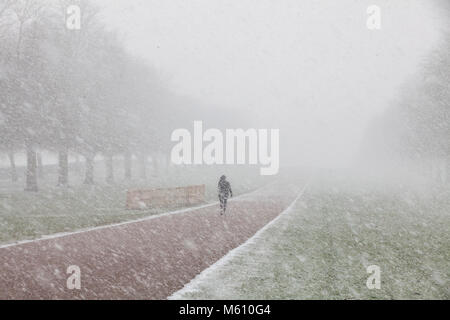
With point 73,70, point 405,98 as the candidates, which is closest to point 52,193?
point 73,70

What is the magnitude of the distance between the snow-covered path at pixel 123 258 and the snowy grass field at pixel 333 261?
1.96ft

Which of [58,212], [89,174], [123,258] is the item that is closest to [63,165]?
[89,174]

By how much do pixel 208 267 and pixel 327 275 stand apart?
96.8 inches

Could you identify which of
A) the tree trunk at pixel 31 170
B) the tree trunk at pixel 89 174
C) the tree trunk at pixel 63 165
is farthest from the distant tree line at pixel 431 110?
the tree trunk at pixel 31 170

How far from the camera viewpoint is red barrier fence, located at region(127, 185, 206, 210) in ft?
73.0

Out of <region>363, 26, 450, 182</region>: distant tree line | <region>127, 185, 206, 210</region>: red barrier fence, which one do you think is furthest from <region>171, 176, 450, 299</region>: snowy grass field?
<region>363, 26, 450, 182</region>: distant tree line

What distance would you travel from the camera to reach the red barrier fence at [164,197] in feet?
73.0

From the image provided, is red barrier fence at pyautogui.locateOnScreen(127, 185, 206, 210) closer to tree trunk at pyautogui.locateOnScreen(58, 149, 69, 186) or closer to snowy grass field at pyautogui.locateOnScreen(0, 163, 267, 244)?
snowy grass field at pyautogui.locateOnScreen(0, 163, 267, 244)

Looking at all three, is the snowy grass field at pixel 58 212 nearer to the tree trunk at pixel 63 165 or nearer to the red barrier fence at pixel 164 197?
the red barrier fence at pixel 164 197

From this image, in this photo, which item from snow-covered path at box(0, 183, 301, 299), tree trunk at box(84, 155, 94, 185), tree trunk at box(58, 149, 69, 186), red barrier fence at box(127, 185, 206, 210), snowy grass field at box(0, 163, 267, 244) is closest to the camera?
snow-covered path at box(0, 183, 301, 299)

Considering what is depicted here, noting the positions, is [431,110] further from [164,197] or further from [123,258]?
[123,258]

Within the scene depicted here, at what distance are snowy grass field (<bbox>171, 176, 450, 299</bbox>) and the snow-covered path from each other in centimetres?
60

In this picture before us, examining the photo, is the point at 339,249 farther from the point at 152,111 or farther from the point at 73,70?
the point at 152,111

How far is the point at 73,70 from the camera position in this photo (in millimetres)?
33406
